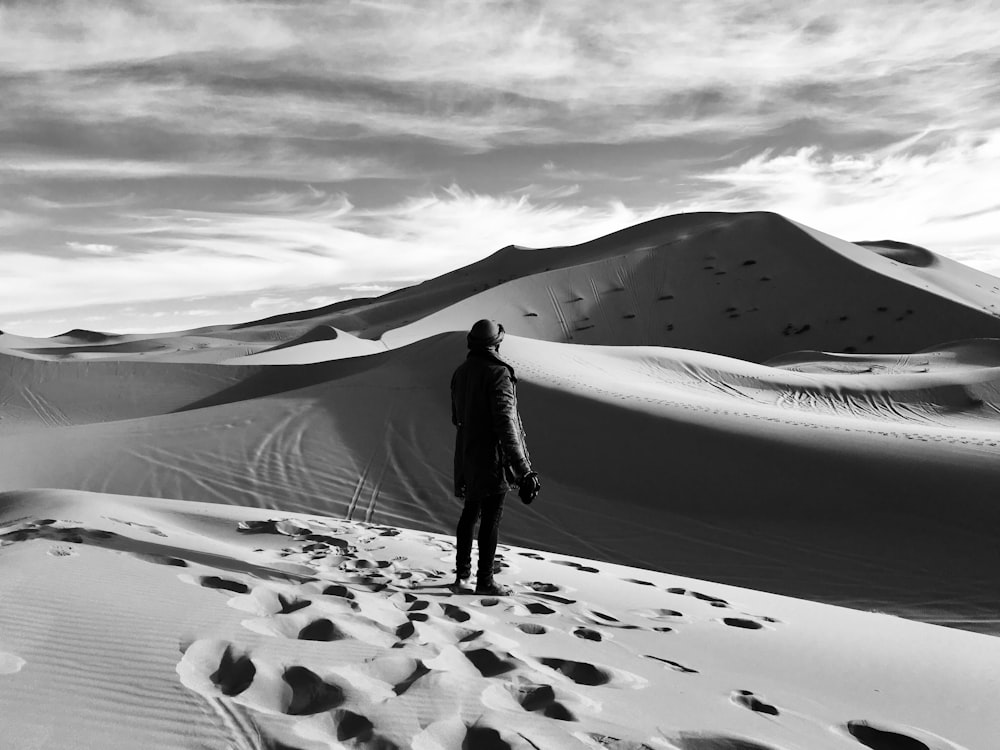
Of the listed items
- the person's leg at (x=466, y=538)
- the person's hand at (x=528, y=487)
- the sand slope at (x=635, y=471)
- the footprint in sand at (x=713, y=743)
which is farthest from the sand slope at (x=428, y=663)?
the sand slope at (x=635, y=471)

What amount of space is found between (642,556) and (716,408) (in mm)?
4840

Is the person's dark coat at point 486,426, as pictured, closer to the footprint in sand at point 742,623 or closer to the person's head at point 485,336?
the person's head at point 485,336

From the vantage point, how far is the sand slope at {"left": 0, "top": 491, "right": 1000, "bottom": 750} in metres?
2.39

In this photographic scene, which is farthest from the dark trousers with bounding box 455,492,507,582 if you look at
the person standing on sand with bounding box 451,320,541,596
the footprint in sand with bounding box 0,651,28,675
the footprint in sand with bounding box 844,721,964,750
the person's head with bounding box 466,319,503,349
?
the footprint in sand with bounding box 0,651,28,675

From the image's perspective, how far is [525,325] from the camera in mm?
38781

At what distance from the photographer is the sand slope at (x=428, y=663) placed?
2.39 m

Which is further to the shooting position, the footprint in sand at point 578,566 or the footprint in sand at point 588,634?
the footprint in sand at point 578,566

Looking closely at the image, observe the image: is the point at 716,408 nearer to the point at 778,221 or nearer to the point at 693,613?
the point at 693,613

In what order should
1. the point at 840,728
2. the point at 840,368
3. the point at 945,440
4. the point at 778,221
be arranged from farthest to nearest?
1. the point at 778,221
2. the point at 840,368
3. the point at 945,440
4. the point at 840,728

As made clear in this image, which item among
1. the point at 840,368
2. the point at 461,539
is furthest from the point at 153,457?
the point at 840,368

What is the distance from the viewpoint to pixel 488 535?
455 cm

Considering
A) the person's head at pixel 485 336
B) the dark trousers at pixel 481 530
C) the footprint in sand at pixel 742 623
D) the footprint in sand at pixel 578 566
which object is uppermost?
the person's head at pixel 485 336

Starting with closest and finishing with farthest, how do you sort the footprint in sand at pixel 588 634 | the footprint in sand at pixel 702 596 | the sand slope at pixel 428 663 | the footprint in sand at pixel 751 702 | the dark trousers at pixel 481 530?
1. the sand slope at pixel 428 663
2. the footprint in sand at pixel 751 702
3. the footprint in sand at pixel 588 634
4. the dark trousers at pixel 481 530
5. the footprint in sand at pixel 702 596

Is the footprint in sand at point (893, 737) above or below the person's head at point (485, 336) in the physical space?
below
